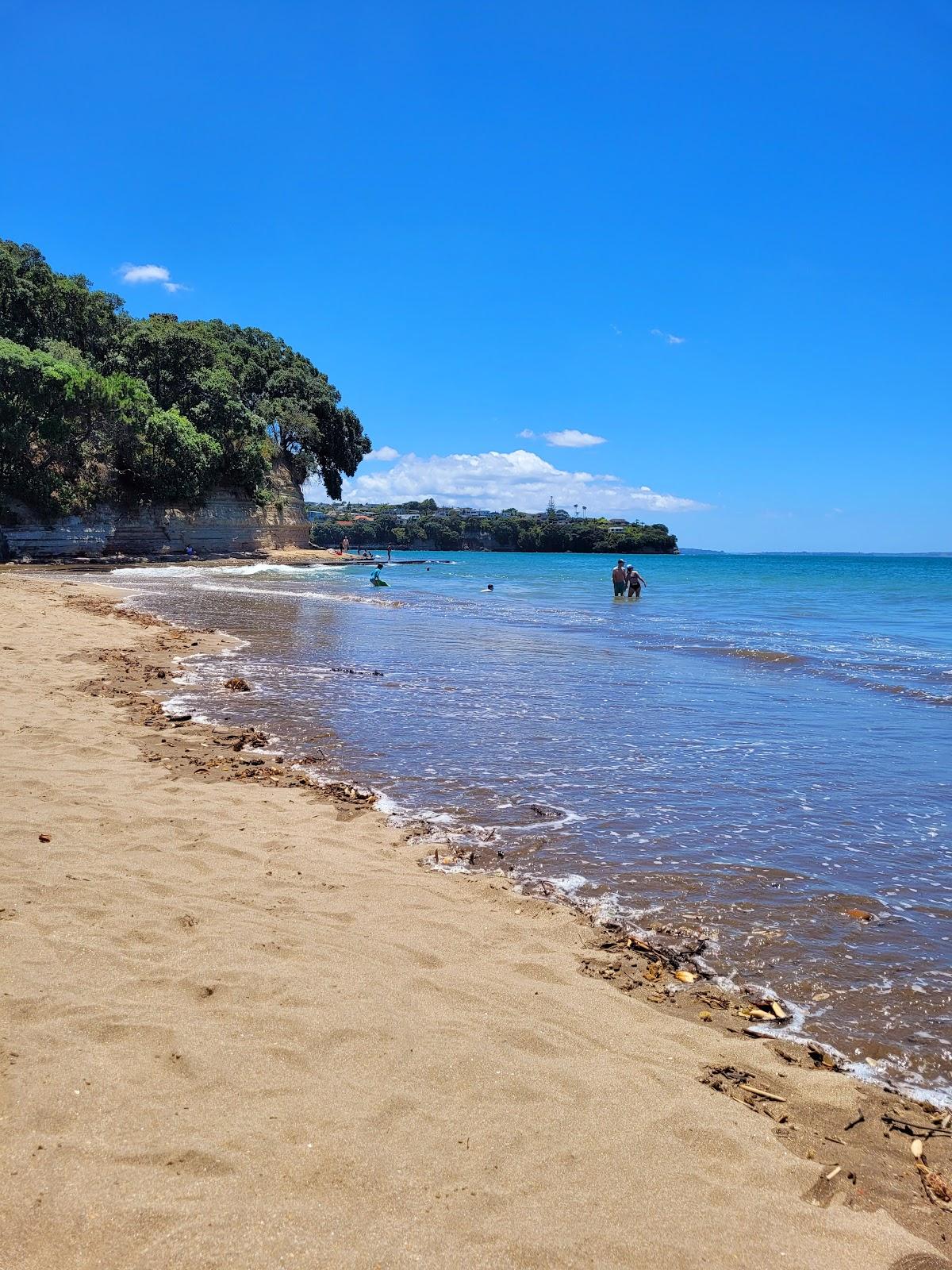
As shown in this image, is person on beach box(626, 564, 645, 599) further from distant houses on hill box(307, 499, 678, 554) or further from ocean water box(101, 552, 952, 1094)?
distant houses on hill box(307, 499, 678, 554)

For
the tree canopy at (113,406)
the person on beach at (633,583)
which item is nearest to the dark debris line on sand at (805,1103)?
the person on beach at (633,583)

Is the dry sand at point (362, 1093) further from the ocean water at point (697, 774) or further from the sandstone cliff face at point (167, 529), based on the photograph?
the sandstone cliff face at point (167, 529)

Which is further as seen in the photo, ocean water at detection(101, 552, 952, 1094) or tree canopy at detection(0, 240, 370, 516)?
tree canopy at detection(0, 240, 370, 516)

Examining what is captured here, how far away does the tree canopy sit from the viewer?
123 ft

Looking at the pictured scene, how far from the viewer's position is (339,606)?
989 inches

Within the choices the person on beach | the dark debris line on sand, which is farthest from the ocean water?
the person on beach

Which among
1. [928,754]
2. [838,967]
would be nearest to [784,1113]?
[838,967]

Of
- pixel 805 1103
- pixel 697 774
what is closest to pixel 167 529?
pixel 697 774

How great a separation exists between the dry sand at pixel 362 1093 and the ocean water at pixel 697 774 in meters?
0.68

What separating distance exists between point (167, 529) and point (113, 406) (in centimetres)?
958

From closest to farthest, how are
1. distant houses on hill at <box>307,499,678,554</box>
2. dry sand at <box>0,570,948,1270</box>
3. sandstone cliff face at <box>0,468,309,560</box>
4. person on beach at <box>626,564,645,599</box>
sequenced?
dry sand at <box>0,570,948,1270</box>, person on beach at <box>626,564,645,599</box>, sandstone cliff face at <box>0,468,309,560</box>, distant houses on hill at <box>307,499,678,554</box>

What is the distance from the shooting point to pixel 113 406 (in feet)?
133

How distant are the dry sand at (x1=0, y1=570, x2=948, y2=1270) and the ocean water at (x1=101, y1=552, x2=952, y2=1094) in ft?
2.24

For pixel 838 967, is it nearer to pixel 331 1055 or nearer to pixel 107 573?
pixel 331 1055
